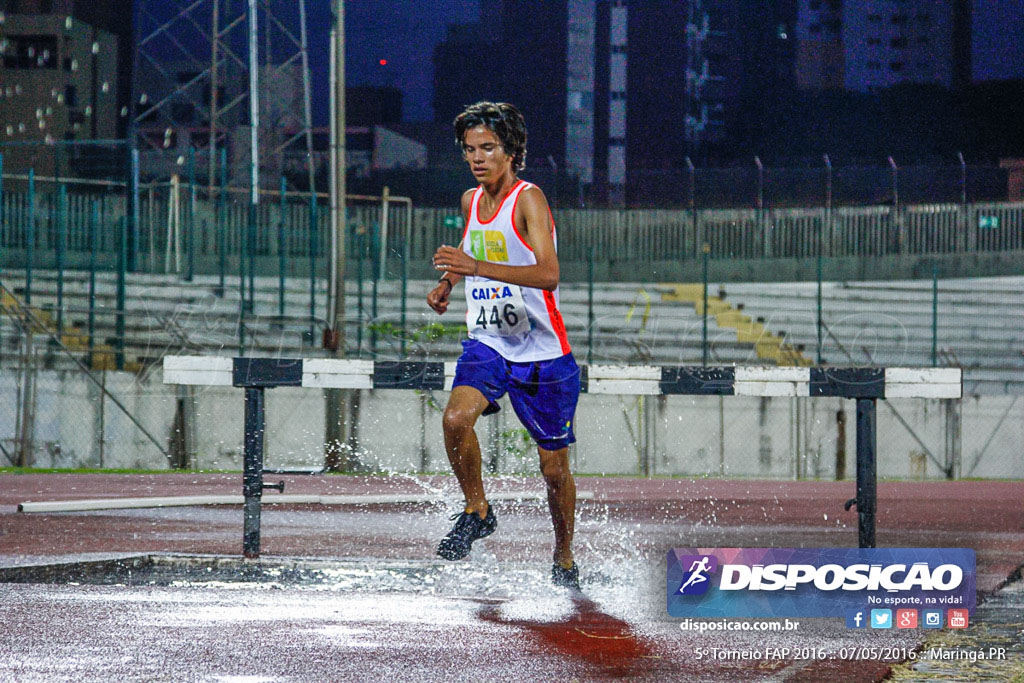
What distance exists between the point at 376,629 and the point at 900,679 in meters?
1.65

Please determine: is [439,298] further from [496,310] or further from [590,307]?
[590,307]

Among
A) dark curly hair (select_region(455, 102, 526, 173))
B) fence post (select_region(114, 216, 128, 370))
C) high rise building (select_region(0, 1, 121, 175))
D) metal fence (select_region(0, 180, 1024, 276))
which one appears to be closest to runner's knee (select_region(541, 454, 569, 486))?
dark curly hair (select_region(455, 102, 526, 173))

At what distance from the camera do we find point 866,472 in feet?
18.2

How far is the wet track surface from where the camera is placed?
150 inches

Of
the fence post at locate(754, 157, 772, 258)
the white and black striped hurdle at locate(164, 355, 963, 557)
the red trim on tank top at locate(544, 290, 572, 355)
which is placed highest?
the fence post at locate(754, 157, 772, 258)

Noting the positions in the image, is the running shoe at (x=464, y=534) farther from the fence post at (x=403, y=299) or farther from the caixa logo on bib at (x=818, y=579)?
the fence post at (x=403, y=299)

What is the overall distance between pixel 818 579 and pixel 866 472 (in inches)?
60.5

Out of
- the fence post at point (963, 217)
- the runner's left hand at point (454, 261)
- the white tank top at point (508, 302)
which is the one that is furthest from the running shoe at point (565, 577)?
the fence post at point (963, 217)

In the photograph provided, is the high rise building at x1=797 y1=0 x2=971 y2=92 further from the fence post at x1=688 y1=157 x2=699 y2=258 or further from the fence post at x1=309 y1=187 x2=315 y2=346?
the fence post at x1=309 y1=187 x2=315 y2=346

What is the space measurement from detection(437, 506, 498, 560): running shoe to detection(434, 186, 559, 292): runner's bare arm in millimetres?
894

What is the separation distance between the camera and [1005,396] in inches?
688

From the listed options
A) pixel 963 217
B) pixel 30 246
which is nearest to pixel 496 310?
pixel 30 246

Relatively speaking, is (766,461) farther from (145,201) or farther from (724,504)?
(145,201)

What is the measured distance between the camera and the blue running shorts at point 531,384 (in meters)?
4.99
